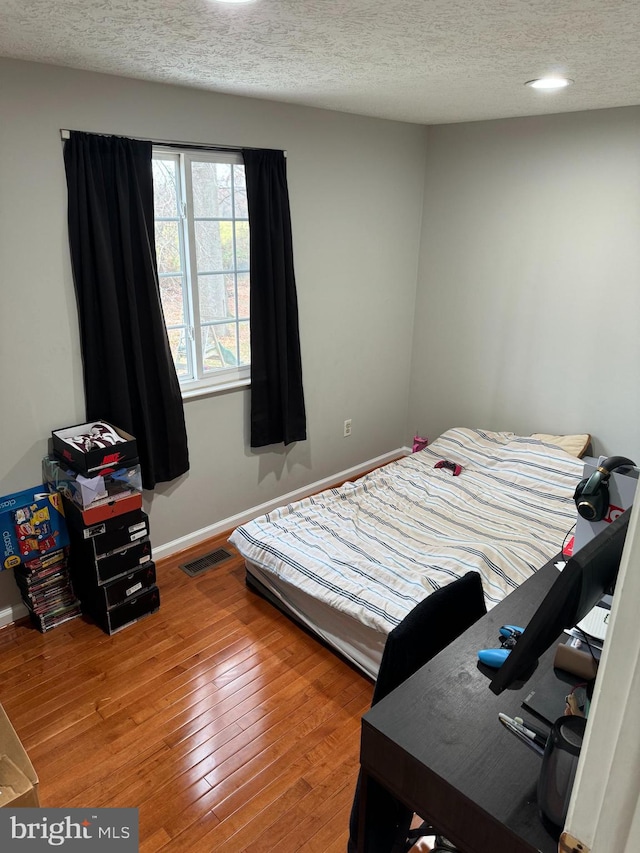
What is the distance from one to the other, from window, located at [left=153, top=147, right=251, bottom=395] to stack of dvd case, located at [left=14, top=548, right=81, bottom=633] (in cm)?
115

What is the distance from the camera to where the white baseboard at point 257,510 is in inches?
136

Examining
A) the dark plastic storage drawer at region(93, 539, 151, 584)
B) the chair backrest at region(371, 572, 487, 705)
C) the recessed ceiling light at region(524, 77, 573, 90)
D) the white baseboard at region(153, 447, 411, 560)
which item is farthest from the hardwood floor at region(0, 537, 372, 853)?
the recessed ceiling light at region(524, 77, 573, 90)

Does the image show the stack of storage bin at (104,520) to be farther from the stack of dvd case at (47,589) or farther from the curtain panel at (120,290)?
the curtain panel at (120,290)

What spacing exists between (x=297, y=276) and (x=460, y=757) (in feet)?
9.80

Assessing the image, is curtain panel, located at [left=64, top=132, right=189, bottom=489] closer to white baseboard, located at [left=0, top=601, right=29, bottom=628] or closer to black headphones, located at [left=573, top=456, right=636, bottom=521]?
white baseboard, located at [left=0, top=601, right=29, bottom=628]

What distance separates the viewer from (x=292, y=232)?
3.53m

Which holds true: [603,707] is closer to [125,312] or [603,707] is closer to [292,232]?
[125,312]

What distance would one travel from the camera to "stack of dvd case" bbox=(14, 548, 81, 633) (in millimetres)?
2715

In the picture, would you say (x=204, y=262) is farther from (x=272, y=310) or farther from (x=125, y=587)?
(x=125, y=587)

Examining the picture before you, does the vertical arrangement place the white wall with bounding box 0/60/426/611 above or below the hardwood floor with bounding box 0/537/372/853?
above

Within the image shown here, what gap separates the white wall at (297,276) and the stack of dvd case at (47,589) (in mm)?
154

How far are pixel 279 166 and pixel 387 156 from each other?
3.36 feet

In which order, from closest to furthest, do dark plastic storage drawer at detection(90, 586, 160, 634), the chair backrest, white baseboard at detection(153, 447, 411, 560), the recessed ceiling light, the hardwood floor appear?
the chair backrest < the hardwood floor < the recessed ceiling light < dark plastic storage drawer at detection(90, 586, 160, 634) < white baseboard at detection(153, 447, 411, 560)

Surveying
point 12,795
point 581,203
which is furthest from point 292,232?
point 12,795
